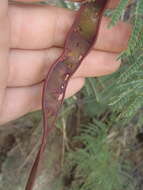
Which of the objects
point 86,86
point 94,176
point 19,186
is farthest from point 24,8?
point 19,186

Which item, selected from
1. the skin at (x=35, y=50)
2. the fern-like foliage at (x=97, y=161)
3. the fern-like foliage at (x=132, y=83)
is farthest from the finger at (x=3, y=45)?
the fern-like foliage at (x=97, y=161)

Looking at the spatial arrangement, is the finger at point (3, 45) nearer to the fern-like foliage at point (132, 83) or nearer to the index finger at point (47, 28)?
the index finger at point (47, 28)

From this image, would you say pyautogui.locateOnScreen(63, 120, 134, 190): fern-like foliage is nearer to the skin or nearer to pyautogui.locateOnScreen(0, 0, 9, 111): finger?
the skin

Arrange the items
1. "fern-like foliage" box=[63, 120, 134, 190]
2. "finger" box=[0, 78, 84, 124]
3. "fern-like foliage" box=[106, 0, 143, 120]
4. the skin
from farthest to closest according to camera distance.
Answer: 1. "fern-like foliage" box=[63, 120, 134, 190]
2. "finger" box=[0, 78, 84, 124]
3. the skin
4. "fern-like foliage" box=[106, 0, 143, 120]

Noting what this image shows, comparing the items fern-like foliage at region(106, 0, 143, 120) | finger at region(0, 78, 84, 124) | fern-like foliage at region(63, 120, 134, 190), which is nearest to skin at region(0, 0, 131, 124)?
finger at region(0, 78, 84, 124)

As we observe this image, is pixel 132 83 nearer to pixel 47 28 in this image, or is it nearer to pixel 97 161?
pixel 47 28

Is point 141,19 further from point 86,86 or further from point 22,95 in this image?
point 86,86
